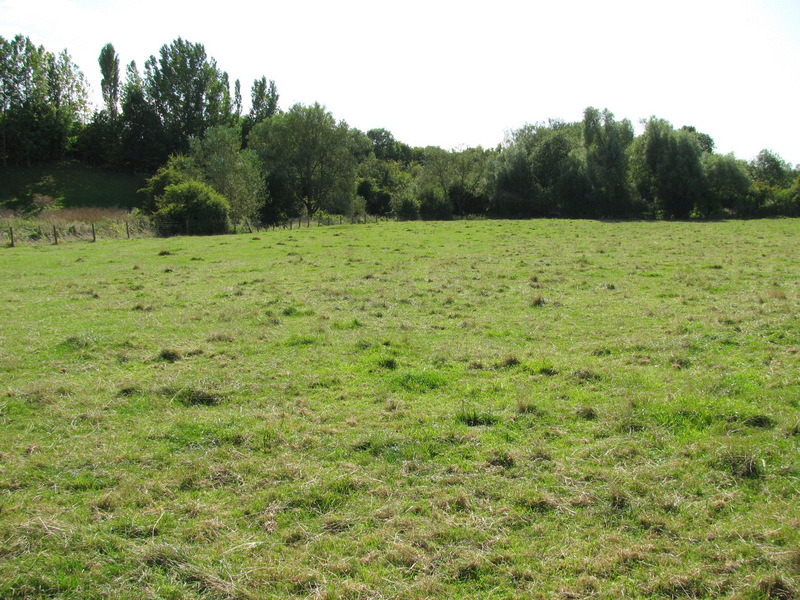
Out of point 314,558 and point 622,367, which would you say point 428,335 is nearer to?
point 622,367

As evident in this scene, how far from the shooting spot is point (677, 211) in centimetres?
6050

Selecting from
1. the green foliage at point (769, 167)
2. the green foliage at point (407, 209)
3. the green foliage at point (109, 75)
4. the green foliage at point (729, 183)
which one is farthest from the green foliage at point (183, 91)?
the green foliage at point (769, 167)

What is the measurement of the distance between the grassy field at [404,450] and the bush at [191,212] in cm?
2873

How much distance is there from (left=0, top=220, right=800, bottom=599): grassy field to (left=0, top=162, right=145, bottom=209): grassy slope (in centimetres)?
6361

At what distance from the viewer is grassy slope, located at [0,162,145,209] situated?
65938mm

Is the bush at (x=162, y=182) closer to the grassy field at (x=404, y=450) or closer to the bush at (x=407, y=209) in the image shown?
the bush at (x=407, y=209)

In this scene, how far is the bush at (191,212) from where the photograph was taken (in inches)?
1630

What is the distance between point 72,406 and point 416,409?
4.85 metres

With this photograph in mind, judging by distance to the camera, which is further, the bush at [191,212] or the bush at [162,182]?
the bush at [162,182]

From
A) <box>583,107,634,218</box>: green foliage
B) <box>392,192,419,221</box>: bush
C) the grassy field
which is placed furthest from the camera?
<box>392,192,419,221</box>: bush

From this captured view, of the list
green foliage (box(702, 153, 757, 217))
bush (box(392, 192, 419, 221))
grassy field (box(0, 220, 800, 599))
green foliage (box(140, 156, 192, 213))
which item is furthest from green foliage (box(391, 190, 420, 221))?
grassy field (box(0, 220, 800, 599))

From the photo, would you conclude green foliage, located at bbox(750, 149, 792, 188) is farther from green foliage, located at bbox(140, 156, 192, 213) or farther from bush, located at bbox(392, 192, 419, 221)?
green foliage, located at bbox(140, 156, 192, 213)

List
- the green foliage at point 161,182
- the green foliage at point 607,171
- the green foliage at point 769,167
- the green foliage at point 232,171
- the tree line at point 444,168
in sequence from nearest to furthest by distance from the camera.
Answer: the green foliage at point 161,182 → the green foliage at point 232,171 → the tree line at point 444,168 → the green foliage at point 607,171 → the green foliage at point 769,167

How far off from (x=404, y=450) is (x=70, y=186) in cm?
8097
